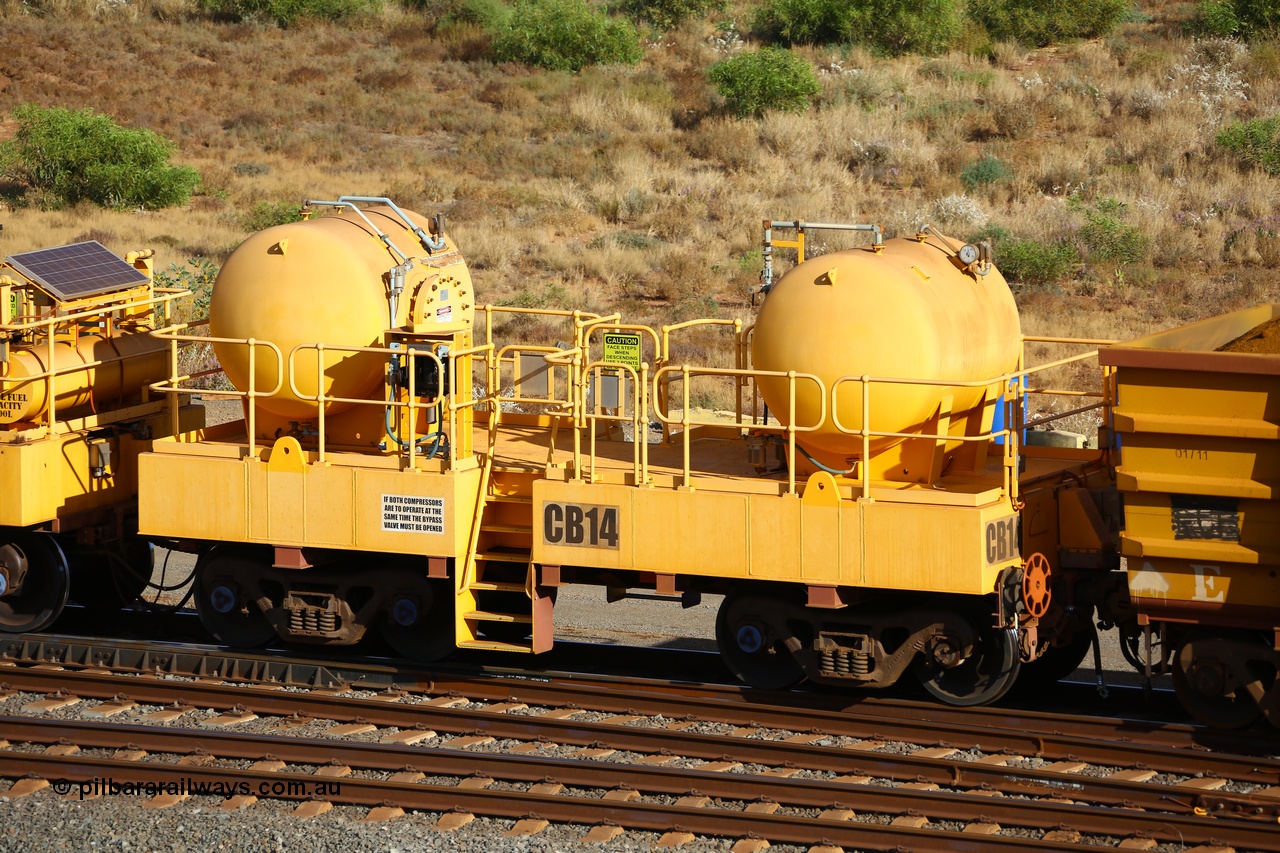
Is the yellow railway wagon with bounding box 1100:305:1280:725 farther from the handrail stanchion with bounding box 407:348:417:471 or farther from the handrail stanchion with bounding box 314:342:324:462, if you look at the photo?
the handrail stanchion with bounding box 314:342:324:462

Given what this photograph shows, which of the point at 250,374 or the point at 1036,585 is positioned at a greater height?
the point at 250,374

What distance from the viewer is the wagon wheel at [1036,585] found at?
11.1 meters

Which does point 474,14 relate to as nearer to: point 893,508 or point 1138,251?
point 1138,251

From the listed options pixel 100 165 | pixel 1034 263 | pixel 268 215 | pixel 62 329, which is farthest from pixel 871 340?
pixel 100 165

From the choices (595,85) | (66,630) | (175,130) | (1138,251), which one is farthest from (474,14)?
(66,630)

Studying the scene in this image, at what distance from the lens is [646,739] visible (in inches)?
427

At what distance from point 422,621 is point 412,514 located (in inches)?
48.2

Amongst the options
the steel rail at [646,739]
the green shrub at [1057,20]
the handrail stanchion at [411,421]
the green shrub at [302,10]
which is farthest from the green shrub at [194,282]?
the green shrub at [1057,20]

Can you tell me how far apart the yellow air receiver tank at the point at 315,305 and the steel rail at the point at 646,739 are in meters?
2.44

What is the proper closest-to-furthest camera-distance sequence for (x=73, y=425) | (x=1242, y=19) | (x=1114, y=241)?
(x=73, y=425), (x=1114, y=241), (x=1242, y=19)

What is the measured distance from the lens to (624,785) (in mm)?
9953

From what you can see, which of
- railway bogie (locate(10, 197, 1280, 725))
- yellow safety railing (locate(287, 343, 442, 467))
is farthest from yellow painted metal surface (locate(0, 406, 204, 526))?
yellow safety railing (locate(287, 343, 442, 467))

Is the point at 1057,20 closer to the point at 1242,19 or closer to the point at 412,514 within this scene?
the point at 1242,19

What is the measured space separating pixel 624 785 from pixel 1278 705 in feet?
14.9
